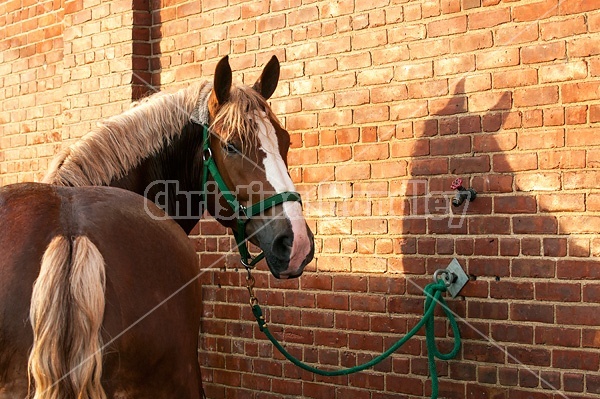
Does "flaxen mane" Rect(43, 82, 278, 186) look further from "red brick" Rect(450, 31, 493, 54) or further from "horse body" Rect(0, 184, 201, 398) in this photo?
"red brick" Rect(450, 31, 493, 54)

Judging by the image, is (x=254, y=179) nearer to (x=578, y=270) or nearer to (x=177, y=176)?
(x=177, y=176)

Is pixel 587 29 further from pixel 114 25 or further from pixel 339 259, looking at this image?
pixel 114 25

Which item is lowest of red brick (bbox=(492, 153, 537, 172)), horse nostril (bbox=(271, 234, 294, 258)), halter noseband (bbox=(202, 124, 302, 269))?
horse nostril (bbox=(271, 234, 294, 258))

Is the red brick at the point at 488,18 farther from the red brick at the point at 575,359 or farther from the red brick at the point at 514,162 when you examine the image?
the red brick at the point at 575,359

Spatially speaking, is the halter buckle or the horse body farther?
the halter buckle

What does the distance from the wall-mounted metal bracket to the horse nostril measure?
1126 millimetres

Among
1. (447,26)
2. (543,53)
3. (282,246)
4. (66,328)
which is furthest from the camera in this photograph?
(447,26)

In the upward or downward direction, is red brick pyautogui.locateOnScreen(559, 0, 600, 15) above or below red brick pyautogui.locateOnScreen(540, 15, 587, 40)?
above

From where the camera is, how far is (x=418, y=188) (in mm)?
4273

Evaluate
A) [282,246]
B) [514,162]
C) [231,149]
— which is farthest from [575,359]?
[231,149]

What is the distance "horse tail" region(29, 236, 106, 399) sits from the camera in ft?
7.16

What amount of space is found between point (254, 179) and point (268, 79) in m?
0.72

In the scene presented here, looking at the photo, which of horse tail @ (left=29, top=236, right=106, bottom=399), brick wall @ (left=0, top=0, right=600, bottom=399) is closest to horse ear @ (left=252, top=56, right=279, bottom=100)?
brick wall @ (left=0, top=0, right=600, bottom=399)

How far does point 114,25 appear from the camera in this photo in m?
6.14
